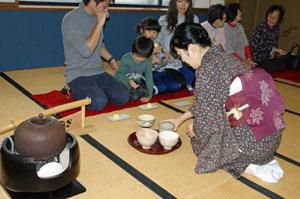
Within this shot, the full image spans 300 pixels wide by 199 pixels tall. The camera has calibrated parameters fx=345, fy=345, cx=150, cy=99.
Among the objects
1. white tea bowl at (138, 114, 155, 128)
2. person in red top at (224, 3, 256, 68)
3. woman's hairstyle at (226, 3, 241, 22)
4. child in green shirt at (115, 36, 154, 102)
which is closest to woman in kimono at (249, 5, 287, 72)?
person in red top at (224, 3, 256, 68)

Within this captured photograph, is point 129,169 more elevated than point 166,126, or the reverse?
point 166,126

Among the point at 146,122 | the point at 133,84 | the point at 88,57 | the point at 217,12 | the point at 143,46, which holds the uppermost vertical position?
the point at 217,12

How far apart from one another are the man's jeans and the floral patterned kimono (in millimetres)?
1084

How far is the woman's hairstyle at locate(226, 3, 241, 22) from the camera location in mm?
4105

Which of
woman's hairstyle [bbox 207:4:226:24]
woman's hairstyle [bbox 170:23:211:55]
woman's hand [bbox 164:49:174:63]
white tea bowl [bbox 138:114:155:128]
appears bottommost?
white tea bowl [bbox 138:114:155:128]

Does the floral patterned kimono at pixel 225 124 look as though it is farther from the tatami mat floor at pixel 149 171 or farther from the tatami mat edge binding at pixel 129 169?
the tatami mat edge binding at pixel 129 169

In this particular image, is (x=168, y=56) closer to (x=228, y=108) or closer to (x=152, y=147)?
(x=152, y=147)

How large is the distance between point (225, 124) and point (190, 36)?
0.52 metres

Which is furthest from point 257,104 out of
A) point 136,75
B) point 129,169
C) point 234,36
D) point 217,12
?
point 234,36

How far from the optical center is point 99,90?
2.90 meters

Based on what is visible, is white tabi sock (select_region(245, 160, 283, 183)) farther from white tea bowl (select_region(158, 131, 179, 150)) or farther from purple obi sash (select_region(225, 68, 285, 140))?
white tea bowl (select_region(158, 131, 179, 150))

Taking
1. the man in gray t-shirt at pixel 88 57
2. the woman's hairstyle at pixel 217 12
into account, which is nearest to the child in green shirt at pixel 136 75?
the man in gray t-shirt at pixel 88 57

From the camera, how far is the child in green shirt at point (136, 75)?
10.3ft

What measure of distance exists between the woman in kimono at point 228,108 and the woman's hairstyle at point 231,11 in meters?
2.37
